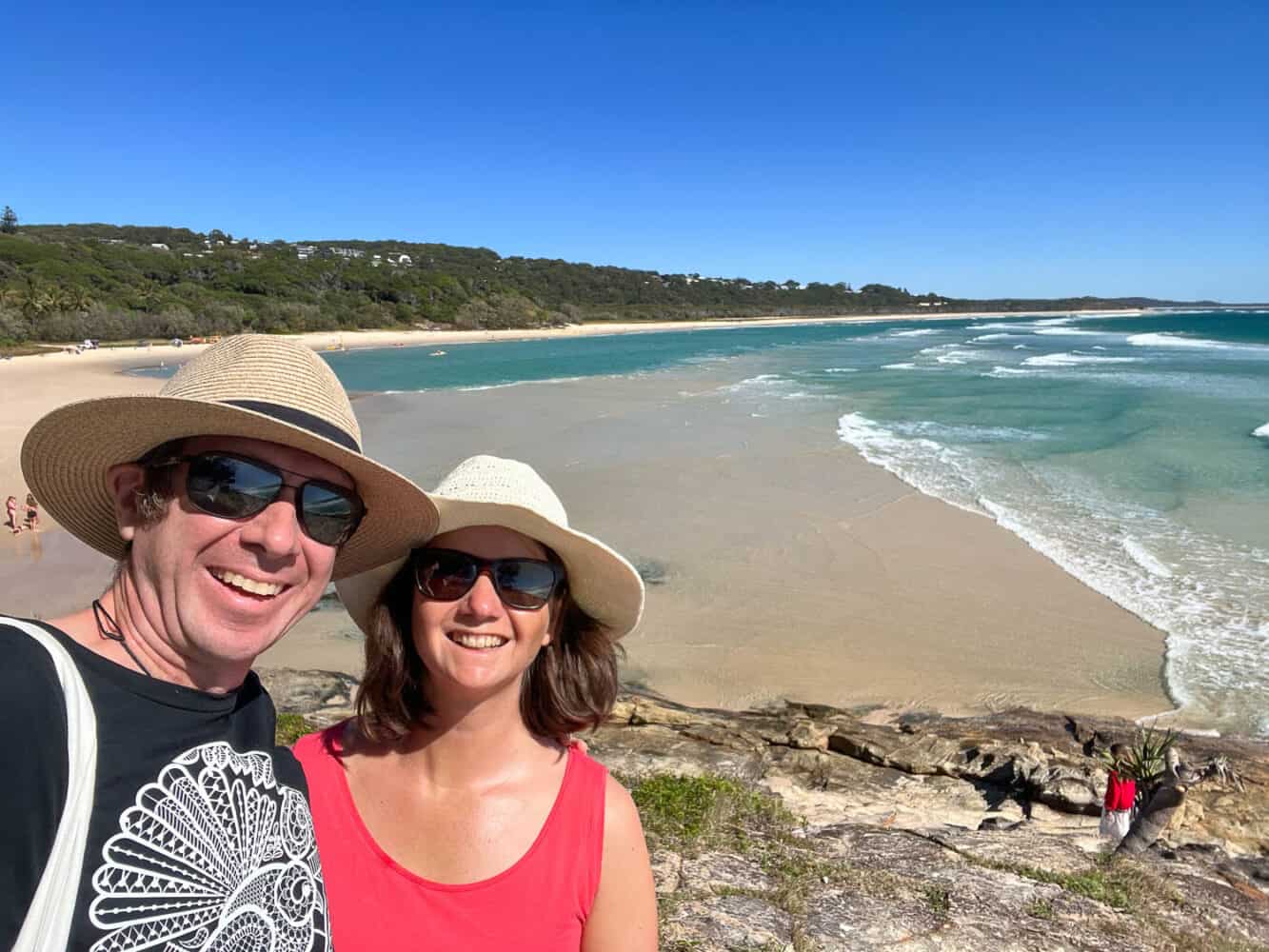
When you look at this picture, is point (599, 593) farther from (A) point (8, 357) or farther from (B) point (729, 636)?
(A) point (8, 357)

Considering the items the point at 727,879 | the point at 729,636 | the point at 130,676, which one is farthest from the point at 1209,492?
the point at 130,676

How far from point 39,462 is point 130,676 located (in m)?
0.56

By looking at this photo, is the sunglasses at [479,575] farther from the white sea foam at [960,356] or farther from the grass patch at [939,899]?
the white sea foam at [960,356]

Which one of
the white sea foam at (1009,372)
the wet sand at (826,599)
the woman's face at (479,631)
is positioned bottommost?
the wet sand at (826,599)

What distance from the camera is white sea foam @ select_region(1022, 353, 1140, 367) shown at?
4556 cm

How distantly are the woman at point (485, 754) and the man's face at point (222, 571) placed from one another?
39cm

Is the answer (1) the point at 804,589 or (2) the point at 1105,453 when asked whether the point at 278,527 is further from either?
(2) the point at 1105,453

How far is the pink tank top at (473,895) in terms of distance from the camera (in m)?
1.63

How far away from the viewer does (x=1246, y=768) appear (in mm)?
5465

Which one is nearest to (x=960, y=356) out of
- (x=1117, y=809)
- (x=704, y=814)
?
(x=1117, y=809)

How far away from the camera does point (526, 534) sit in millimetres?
1910

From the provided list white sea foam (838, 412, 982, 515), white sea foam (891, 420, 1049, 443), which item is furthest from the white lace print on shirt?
white sea foam (891, 420, 1049, 443)

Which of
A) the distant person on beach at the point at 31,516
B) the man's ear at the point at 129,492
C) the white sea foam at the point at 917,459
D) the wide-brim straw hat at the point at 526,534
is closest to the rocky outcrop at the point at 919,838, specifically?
the wide-brim straw hat at the point at 526,534

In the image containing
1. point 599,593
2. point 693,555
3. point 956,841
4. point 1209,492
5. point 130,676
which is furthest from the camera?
point 1209,492
